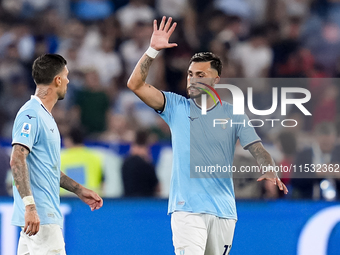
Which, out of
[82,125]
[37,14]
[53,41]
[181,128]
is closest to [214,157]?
[181,128]

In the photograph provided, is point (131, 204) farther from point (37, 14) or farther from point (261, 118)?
point (37, 14)

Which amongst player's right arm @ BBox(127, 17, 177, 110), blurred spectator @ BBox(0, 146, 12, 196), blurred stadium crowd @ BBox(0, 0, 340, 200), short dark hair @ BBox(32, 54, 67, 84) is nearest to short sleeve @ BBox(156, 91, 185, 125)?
player's right arm @ BBox(127, 17, 177, 110)

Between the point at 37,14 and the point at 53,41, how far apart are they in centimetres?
99

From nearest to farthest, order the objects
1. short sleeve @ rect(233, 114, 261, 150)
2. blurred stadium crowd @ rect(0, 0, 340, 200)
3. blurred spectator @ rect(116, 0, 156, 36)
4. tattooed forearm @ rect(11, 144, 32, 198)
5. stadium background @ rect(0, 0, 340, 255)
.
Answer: tattooed forearm @ rect(11, 144, 32, 198) → short sleeve @ rect(233, 114, 261, 150) → stadium background @ rect(0, 0, 340, 255) → blurred stadium crowd @ rect(0, 0, 340, 200) → blurred spectator @ rect(116, 0, 156, 36)

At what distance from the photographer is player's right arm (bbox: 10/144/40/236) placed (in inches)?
147

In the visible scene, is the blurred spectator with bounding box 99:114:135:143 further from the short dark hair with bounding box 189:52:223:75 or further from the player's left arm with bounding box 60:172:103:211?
the player's left arm with bounding box 60:172:103:211

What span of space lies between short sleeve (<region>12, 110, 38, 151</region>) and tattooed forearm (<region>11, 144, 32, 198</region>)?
2.6 inches

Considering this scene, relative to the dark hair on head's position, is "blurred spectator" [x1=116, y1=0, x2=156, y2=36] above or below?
above

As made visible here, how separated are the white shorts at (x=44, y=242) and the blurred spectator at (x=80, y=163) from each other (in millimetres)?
2926

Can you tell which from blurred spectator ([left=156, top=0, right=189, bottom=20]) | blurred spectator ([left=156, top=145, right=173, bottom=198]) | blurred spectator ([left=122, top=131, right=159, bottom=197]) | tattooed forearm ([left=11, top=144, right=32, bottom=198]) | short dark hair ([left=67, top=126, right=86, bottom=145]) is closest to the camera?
tattooed forearm ([left=11, top=144, right=32, bottom=198])

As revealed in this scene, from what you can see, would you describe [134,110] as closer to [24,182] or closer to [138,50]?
[138,50]

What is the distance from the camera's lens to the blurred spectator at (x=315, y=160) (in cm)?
617

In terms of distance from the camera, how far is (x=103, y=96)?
30.2 feet

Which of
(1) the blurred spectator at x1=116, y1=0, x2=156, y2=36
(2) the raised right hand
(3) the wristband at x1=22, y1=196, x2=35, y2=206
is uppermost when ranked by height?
(1) the blurred spectator at x1=116, y1=0, x2=156, y2=36
